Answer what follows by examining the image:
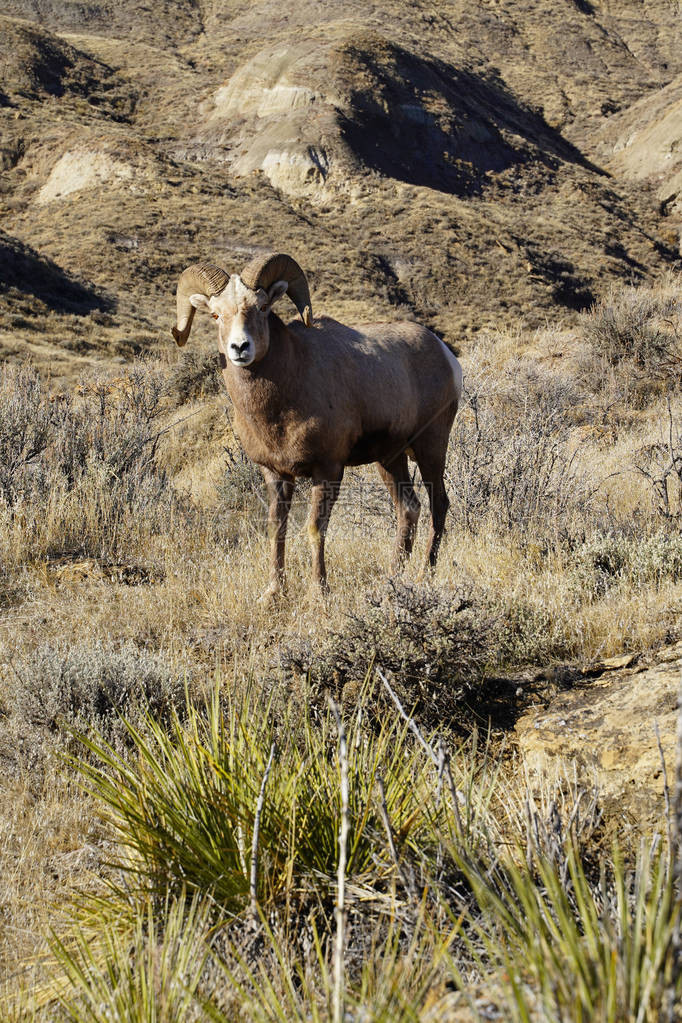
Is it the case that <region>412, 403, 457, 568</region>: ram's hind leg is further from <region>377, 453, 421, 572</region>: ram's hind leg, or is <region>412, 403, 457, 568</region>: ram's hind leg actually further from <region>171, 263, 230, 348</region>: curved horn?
<region>171, 263, 230, 348</region>: curved horn

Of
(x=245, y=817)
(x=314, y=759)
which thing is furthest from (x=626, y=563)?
(x=245, y=817)

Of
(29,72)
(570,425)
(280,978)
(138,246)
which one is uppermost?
(29,72)

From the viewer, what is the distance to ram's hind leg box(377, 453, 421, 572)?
19.9 feet

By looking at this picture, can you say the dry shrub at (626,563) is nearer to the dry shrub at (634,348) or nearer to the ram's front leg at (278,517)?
the ram's front leg at (278,517)

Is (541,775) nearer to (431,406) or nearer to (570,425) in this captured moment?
(431,406)

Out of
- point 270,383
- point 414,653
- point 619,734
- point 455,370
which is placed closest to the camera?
A: point 619,734

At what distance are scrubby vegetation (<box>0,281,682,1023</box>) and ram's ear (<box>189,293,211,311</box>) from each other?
175 cm

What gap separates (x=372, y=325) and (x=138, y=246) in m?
31.9

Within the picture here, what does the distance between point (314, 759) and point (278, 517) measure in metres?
2.93

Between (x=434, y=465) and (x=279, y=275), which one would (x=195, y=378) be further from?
(x=279, y=275)

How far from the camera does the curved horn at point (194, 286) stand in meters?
4.80

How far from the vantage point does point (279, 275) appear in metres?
5.02

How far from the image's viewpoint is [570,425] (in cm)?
1090

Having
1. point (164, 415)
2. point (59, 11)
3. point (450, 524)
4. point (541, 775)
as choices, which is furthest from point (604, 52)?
point (541, 775)
